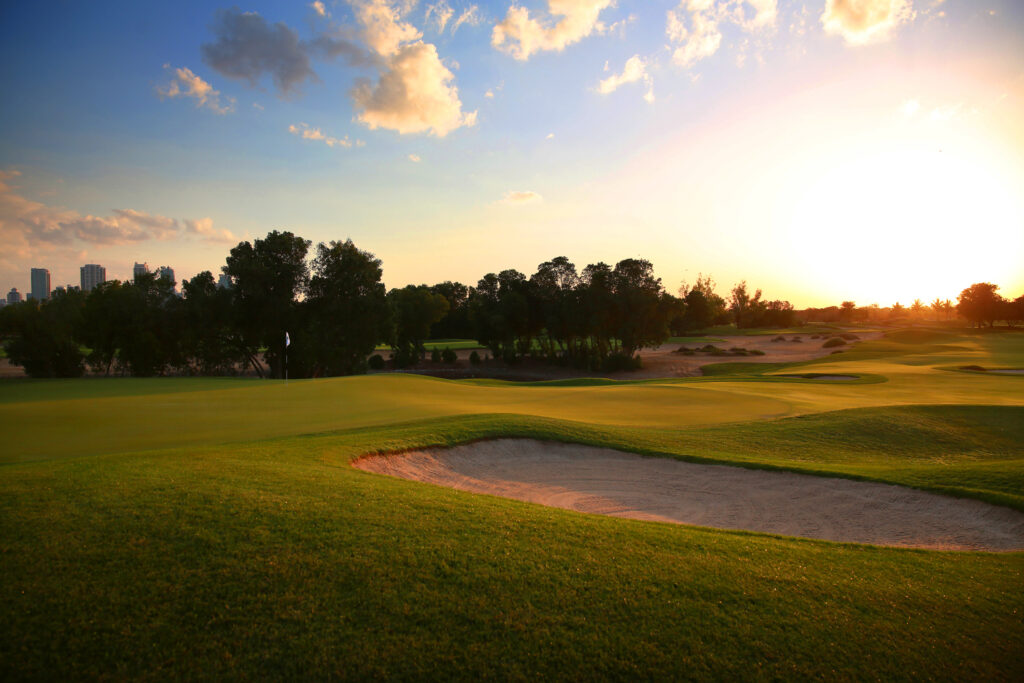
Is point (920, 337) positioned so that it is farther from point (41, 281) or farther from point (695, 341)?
point (41, 281)

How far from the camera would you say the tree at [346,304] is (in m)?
39.5

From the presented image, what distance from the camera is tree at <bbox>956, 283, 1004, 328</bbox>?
71.4 metres

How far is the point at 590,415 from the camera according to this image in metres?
16.2

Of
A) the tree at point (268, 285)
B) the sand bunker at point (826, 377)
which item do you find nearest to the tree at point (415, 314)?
the tree at point (268, 285)

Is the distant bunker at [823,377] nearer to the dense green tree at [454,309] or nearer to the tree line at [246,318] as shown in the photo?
the tree line at [246,318]

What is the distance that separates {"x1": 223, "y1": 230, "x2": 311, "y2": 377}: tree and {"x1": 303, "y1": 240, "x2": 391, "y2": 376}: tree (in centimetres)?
136

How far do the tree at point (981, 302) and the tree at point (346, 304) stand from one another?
83233 mm

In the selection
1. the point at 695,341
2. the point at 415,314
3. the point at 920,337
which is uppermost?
the point at 415,314

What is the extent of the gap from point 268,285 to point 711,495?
38513mm

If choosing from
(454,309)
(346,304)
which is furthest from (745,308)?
(346,304)

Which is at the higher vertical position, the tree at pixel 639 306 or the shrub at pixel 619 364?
the tree at pixel 639 306

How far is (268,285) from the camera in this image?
39.4 m

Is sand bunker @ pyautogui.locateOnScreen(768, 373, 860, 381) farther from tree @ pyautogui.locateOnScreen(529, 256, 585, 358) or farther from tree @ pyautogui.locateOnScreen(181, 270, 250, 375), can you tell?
tree @ pyautogui.locateOnScreen(181, 270, 250, 375)

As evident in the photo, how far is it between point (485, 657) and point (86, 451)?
10.3m
